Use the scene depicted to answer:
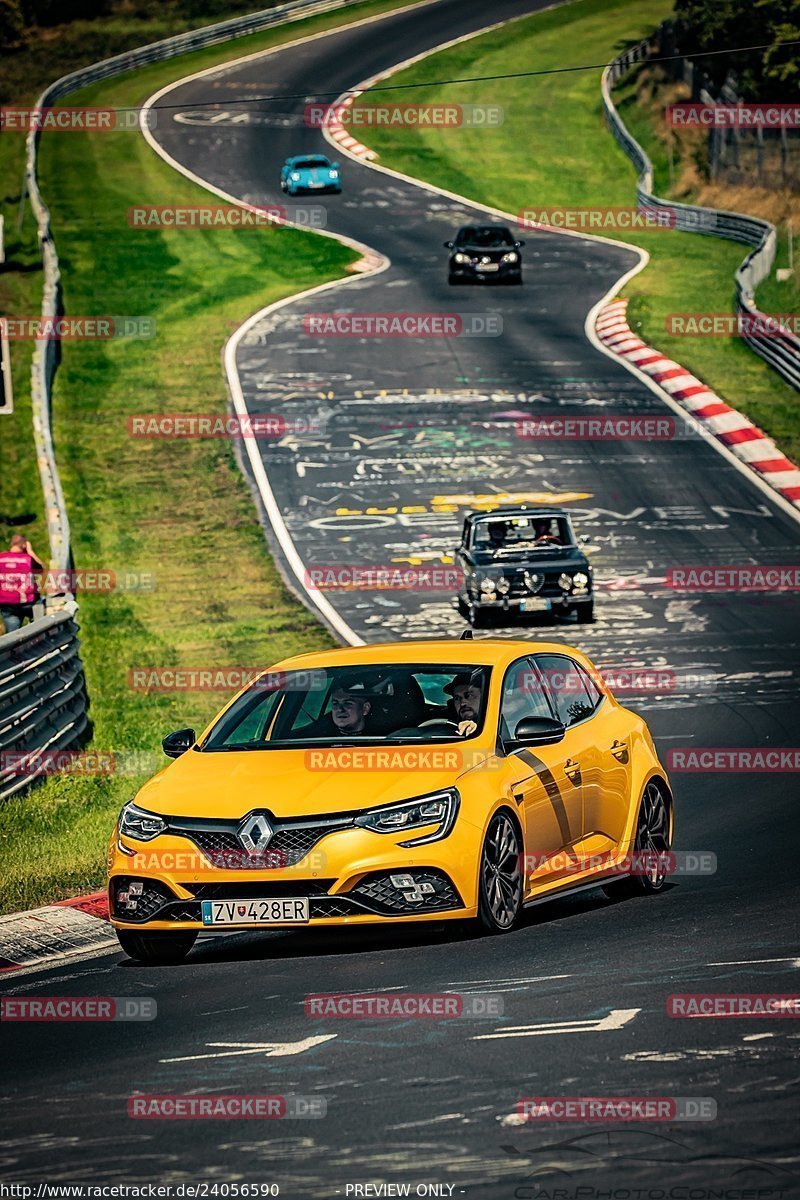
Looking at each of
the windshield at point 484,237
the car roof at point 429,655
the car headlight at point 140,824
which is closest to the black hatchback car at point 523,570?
the car roof at point 429,655

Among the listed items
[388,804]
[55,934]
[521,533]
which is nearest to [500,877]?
[388,804]

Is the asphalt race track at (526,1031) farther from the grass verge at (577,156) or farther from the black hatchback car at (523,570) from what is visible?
the grass verge at (577,156)

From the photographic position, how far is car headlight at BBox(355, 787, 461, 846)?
9.96 meters

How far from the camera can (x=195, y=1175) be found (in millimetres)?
6398

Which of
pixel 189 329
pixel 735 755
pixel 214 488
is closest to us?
pixel 735 755

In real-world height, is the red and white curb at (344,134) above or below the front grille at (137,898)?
below

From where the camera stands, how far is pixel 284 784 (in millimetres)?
10273

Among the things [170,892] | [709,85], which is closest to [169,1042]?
[170,892]

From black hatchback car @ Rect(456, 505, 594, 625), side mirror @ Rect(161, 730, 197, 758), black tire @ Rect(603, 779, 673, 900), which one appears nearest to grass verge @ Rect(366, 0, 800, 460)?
black hatchback car @ Rect(456, 505, 594, 625)

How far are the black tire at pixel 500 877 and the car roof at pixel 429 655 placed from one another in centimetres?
123

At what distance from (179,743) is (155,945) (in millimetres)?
1263

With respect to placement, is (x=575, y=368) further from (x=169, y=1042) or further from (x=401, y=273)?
(x=169, y=1042)

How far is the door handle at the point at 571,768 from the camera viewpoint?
11275 millimetres

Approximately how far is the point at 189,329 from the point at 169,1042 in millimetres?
39990
